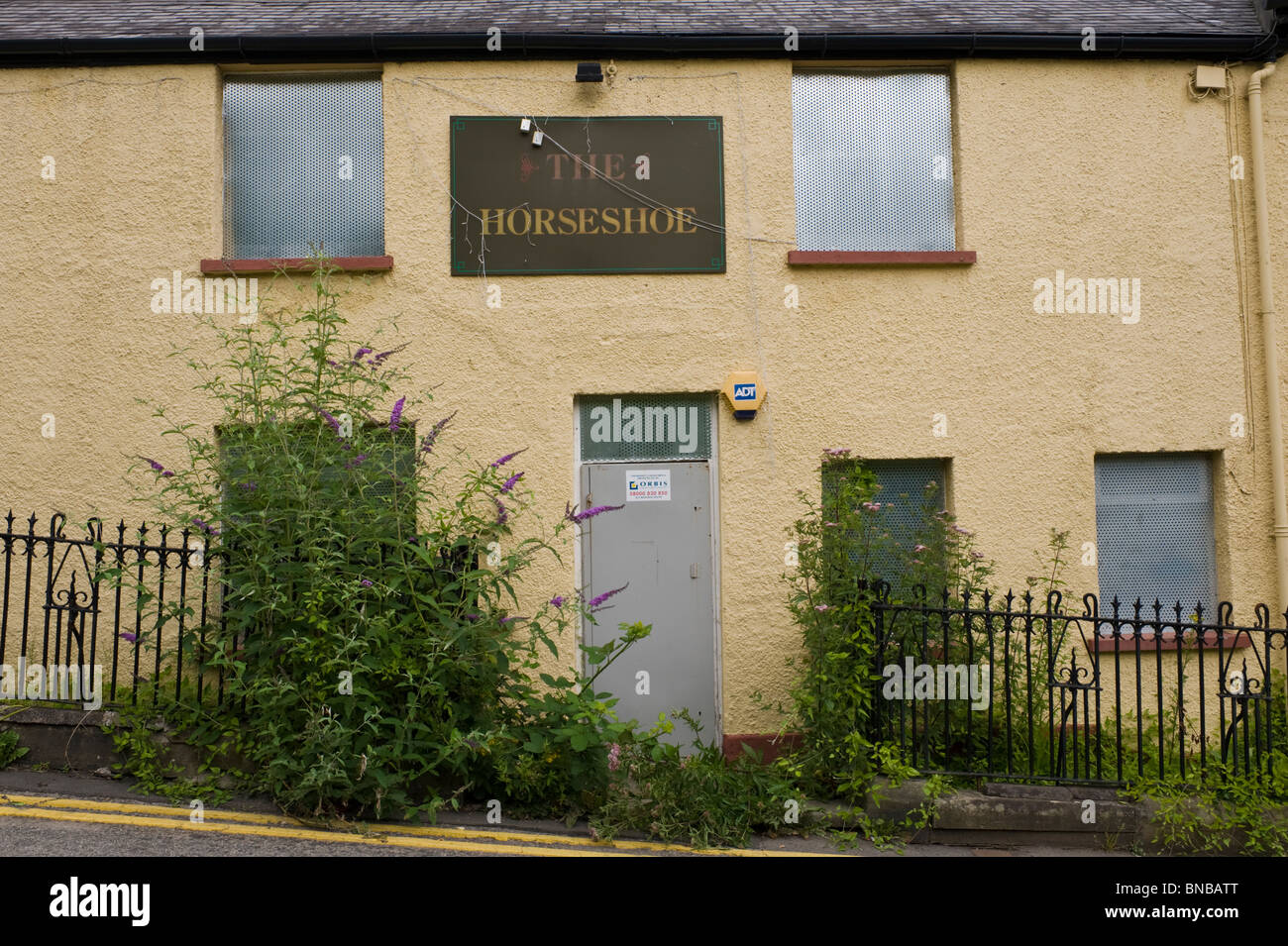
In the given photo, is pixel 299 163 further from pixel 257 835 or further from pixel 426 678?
pixel 257 835

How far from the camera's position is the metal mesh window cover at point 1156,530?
719 centimetres

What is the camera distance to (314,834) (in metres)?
4.88

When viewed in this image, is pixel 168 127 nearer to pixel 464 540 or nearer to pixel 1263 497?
pixel 464 540

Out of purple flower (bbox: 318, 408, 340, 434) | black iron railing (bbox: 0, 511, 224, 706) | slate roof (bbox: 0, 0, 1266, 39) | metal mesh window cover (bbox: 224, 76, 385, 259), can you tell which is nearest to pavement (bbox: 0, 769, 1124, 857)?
black iron railing (bbox: 0, 511, 224, 706)

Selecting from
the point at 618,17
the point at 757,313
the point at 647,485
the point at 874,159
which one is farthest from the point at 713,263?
the point at 618,17

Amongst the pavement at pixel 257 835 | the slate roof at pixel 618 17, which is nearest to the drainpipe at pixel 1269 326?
the slate roof at pixel 618 17

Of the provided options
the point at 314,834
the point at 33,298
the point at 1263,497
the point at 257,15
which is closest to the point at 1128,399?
the point at 1263,497

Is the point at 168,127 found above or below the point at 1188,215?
above

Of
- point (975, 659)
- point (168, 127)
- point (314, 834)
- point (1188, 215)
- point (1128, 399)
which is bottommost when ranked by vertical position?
point (314, 834)

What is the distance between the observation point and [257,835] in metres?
4.82

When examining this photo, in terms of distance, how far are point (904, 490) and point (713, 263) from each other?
2.25 meters

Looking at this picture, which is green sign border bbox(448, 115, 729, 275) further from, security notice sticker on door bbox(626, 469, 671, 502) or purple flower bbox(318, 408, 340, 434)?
purple flower bbox(318, 408, 340, 434)

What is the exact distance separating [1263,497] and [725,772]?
4797mm

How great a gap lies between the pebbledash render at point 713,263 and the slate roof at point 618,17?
0.06 m
